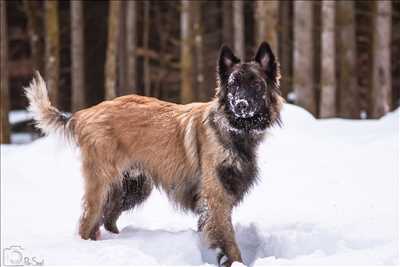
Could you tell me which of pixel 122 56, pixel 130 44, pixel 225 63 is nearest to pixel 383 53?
pixel 130 44

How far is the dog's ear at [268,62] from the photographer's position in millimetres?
6402

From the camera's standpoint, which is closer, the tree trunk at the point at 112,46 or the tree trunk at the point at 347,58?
the tree trunk at the point at 112,46

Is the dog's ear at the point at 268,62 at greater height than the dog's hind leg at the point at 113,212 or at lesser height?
greater

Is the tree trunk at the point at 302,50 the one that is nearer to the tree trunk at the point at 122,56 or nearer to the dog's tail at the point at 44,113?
the tree trunk at the point at 122,56

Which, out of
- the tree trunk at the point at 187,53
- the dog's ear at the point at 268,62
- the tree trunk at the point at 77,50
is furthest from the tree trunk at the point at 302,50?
the dog's ear at the point at 268,62

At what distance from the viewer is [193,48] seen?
16.6 m

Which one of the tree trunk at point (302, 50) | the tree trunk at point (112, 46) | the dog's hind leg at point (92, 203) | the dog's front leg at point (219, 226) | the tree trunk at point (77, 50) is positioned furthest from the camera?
the tree trunk at point (77, 50)

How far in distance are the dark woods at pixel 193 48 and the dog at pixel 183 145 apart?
6122 millimetres

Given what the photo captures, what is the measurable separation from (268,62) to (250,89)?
425 mm

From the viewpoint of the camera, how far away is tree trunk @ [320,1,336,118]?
12672 millimetres

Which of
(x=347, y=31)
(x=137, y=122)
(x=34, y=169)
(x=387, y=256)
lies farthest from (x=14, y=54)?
(x=387, y=256)

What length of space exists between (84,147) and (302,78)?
22.6ft

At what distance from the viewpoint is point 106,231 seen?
7328 mm

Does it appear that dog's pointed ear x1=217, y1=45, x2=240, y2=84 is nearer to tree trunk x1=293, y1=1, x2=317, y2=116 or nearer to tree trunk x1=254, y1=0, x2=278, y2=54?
tree trunk x1=254, y1=0, x2=278, y2=54
